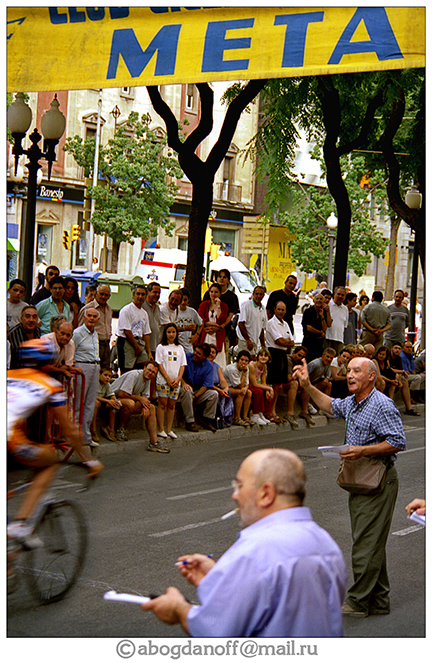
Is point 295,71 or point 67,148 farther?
point 67,148

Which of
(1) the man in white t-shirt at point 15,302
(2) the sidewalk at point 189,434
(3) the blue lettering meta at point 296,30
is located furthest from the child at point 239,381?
(3) the blue lettering meta at point 296,30

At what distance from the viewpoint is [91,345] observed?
11383 mm

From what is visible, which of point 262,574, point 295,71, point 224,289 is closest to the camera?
point 262,574

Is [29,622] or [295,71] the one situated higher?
[295,71]

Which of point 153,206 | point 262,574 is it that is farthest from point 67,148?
point 262,574

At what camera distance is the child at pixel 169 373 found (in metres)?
12.5

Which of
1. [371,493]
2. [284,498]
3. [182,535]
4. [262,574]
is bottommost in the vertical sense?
[182,535]

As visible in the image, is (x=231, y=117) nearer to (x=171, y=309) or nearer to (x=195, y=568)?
(x=171, y=309)

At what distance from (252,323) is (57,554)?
30.4ft

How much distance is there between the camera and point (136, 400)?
39.9 ft

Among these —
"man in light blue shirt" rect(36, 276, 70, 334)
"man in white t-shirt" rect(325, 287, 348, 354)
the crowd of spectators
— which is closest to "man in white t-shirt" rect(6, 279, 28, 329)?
the crowd of spectators

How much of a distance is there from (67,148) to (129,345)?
29.7 m

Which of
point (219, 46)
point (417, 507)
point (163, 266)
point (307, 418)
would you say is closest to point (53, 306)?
point (307, 418)

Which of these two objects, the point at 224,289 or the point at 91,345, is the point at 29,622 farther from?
the point at 224,289
